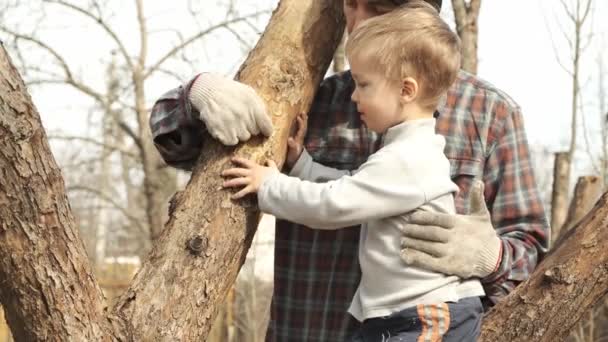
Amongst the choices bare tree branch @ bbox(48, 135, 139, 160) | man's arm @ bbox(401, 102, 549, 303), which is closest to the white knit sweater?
man's arm @ bbox(401, 102, 549, 303)

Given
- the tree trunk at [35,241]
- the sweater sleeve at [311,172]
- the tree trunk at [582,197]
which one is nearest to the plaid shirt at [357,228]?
the sweater sleeve at [311,172]

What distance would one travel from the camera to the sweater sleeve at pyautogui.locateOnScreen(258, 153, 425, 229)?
88.7 inches

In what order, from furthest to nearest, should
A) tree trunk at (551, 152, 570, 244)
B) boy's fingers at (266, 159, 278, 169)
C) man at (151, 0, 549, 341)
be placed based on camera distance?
1. tree trunk at (551, 152, 570, 244)
2. boy's fingers at (266, 159, 278, 169)
3. man at (151, 0, 549, 341)

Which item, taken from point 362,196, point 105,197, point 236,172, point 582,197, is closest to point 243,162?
point 236,172

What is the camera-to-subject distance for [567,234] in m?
3.05

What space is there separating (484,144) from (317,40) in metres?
0.63

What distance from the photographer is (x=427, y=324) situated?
2.26m

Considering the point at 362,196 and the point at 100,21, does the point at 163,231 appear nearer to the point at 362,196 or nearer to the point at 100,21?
the point at 362,196

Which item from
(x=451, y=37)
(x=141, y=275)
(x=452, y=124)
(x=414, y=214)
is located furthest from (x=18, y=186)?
(x=452, y=124)

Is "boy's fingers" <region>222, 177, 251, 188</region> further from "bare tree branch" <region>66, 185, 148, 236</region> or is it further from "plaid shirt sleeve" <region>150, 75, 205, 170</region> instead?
"bare tree branch" <region>66, 185, 148, 236</region>

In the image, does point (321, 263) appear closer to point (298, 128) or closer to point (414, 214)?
point (298, 128)

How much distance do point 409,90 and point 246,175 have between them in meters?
0.51

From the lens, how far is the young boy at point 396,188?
227 centimetres

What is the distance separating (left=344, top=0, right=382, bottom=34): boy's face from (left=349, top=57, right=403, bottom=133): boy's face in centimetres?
34
